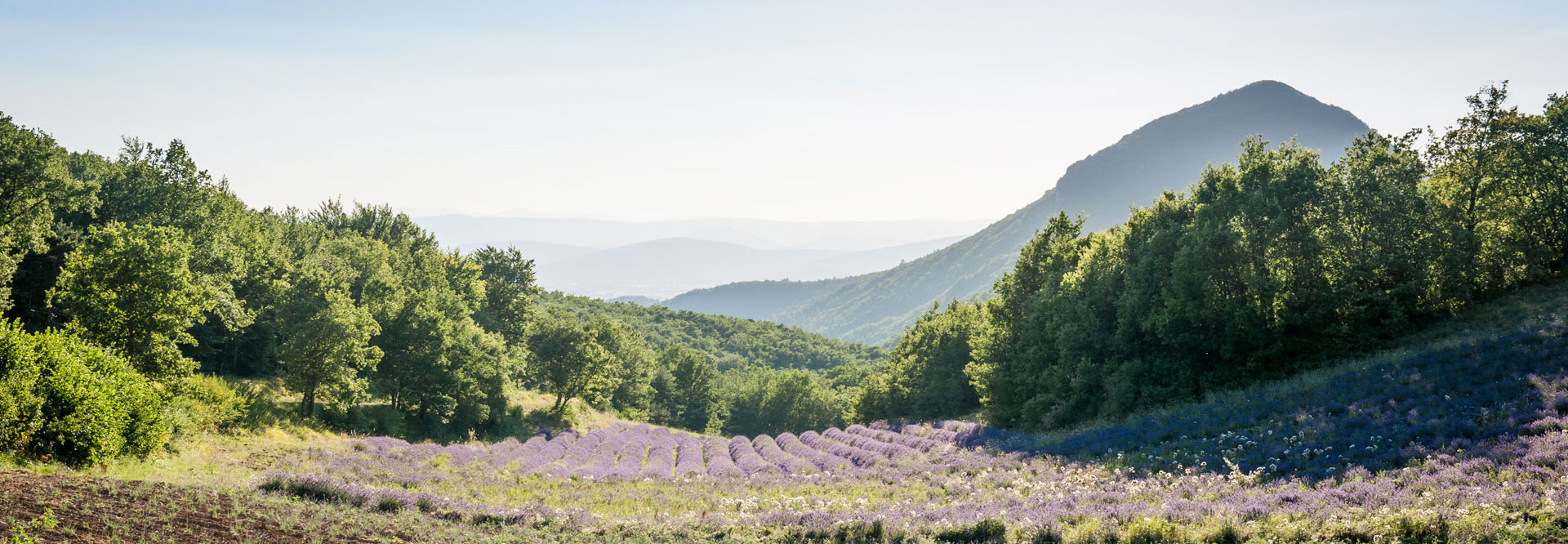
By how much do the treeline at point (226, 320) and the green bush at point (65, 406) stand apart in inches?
2.1

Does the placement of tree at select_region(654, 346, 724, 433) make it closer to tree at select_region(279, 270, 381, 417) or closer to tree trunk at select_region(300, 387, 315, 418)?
tree at select_region(279, 270, 381, 417)

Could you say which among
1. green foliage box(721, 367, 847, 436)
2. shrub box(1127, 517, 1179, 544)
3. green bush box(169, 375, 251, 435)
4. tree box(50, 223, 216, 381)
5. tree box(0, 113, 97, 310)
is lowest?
green foliage box(721, 367, 847, 436)

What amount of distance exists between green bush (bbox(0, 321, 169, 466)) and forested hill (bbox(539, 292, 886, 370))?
124 meters

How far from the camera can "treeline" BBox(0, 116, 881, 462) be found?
810 inches

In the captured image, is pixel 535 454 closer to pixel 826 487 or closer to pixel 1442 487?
pixel 826 487

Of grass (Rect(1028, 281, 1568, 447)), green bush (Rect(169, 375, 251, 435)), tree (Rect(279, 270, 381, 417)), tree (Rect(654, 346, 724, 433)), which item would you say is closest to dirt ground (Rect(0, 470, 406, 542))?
green bush (Rect(169, 375, 251, 435))

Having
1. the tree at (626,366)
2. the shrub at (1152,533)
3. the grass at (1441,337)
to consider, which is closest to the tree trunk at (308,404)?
the tree at (626,366)

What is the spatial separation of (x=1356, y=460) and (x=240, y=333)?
56.7 m

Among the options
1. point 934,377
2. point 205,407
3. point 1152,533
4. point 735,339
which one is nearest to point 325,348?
point 205,407

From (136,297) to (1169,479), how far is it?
1493 inches

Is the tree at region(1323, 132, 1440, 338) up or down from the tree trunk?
up

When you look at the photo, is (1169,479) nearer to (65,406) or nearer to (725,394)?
(65,406)

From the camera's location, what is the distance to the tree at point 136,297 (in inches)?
1043

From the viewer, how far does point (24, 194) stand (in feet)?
101
